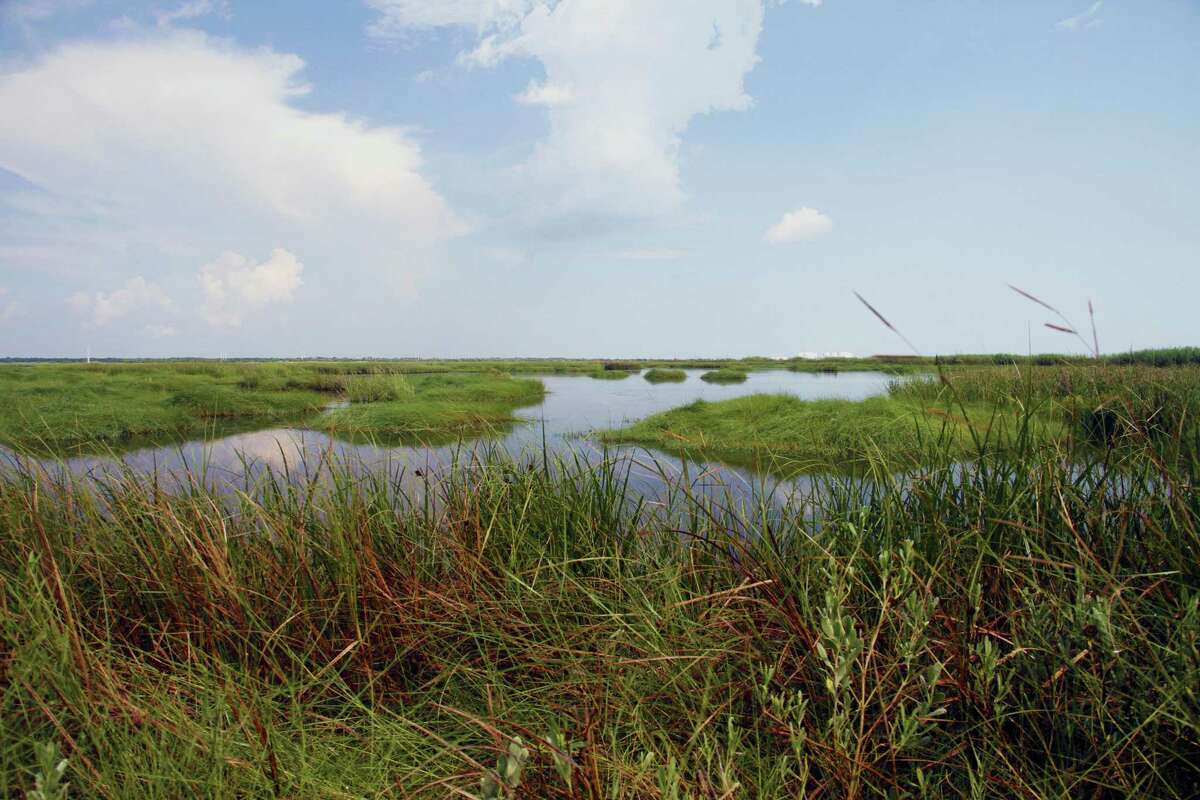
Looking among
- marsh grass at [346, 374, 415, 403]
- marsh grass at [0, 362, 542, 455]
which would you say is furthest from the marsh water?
marsh grass at [346, 374, 415, 403]

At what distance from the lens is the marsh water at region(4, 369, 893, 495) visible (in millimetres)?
3311

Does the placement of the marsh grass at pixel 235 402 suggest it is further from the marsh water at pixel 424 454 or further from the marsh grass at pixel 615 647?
the marsh grass at pixel 615 647

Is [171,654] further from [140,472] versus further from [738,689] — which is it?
[738,689]

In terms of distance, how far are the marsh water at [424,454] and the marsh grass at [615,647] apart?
24cm

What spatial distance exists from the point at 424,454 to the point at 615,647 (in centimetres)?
443

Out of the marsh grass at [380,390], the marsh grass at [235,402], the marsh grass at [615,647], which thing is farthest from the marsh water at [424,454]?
the marsh grass at [380,390]

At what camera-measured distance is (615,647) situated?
2.11m

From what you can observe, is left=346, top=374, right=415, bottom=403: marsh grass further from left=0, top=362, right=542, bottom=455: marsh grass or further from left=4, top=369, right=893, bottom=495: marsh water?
left=4, top=369, right=893, bottom=495: marsh water

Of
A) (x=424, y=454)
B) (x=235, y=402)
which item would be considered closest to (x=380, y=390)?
(x=235, y=402)

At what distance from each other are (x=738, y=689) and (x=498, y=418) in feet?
46.4

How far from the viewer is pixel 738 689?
1898mm

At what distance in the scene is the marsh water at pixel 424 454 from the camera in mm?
3311

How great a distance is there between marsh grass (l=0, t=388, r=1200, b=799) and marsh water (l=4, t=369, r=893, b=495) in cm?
24

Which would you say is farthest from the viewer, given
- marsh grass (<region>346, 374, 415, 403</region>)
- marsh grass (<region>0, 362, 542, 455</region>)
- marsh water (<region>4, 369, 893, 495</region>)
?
marsh grass (<region>346, 374, 415, 403</region>)
